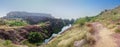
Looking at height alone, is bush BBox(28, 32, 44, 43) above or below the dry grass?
below

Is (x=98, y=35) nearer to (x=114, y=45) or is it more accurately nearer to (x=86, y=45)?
(x=86, y=45)

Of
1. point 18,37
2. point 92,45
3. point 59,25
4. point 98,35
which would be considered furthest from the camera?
point 59,25

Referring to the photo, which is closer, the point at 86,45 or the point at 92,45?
the point at 92,45

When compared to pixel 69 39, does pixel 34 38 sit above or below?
below

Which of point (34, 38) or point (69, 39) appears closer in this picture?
point (69, 39)

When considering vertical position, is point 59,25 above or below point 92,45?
below

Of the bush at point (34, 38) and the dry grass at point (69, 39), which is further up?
the dry grass at point (69, 39)

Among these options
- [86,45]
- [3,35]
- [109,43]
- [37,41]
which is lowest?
[37,41]

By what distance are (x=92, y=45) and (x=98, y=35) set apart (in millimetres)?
2638

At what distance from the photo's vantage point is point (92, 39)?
26562 millimetres

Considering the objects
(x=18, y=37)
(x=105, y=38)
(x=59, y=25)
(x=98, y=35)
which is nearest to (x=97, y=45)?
(x=105, y=38)

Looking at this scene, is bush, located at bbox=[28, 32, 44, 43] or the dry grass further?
bush, located at bbox=[28, 32, 44, 43]

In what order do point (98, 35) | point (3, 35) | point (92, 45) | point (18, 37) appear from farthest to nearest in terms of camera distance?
point (18, 37) < point (3, 35) < point (98, 35) < point (92, 45)

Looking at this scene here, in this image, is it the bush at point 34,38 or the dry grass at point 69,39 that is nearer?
the dry grass at point 69,39
